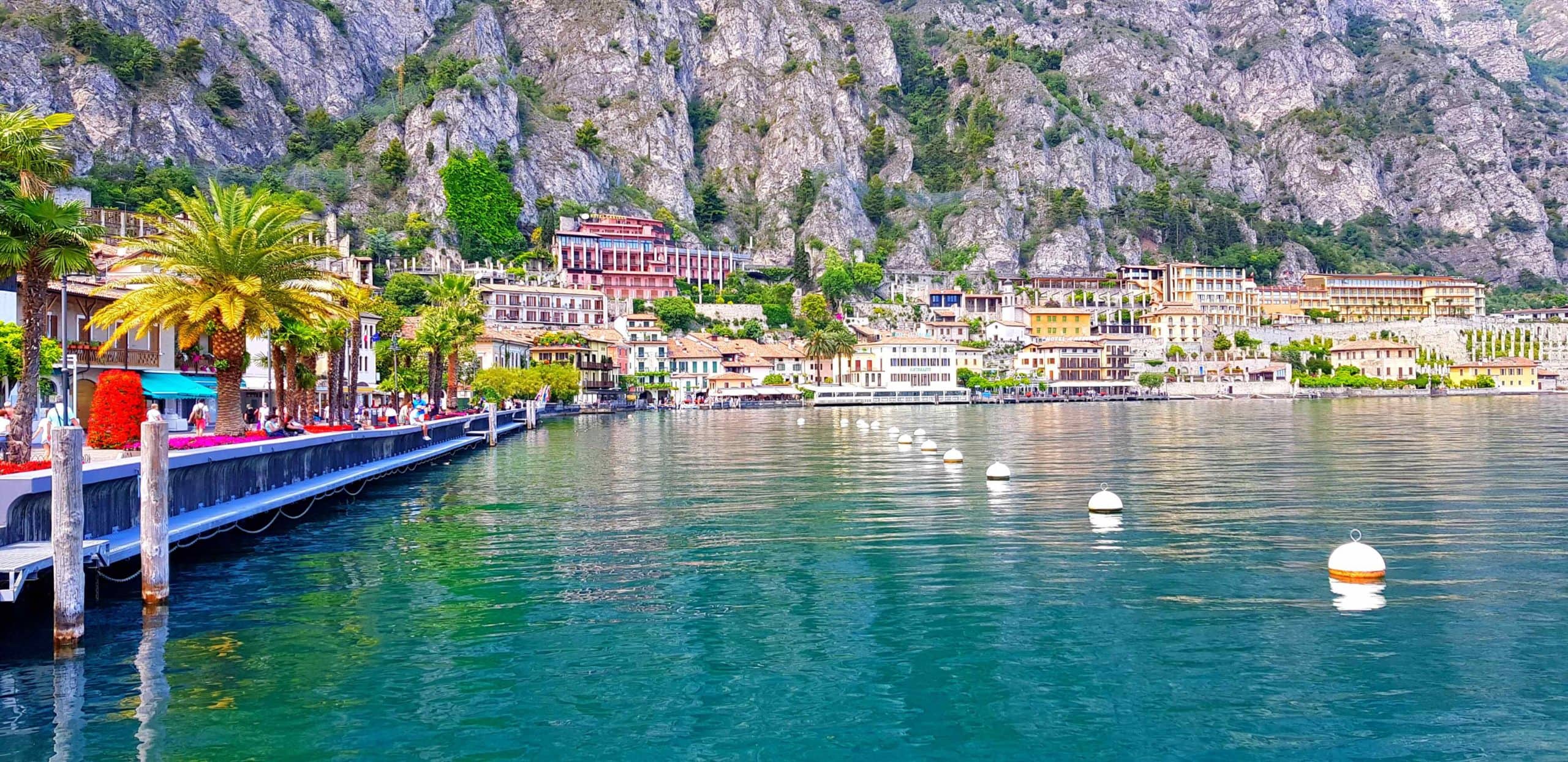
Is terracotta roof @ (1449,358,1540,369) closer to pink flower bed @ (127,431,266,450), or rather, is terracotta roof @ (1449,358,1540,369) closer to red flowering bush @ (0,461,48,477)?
pink flower bed @ (127,431,266,450)

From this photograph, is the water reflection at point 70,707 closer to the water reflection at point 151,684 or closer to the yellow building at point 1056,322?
the water reflection at point 151,684

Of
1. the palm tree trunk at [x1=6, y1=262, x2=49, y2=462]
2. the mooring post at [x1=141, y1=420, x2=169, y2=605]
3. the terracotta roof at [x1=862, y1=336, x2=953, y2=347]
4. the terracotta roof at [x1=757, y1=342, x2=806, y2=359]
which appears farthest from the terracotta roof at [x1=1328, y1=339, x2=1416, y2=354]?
the mooring post at [x1=141, y1=420, x2=169, y2=605]

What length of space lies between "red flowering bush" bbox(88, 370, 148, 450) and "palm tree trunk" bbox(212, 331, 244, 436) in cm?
388

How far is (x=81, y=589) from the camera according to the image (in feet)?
54.2

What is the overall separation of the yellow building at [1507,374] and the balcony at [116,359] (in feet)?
588

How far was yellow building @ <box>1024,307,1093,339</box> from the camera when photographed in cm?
18912

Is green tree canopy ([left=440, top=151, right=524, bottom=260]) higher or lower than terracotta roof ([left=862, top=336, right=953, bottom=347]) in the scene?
higher

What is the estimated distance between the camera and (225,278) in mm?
32250

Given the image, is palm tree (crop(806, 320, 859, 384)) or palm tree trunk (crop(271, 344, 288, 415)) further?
palm tree (crop(806, 320, 859, 384))

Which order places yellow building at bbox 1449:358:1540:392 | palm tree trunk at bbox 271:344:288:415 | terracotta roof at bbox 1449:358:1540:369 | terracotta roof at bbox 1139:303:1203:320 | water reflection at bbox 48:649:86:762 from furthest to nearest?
terracotta roof at bbox 1139:303:1203:320 → terracotta roof at bbox 1449:358:1540:369 → yellow building at bbox 1449:358:1540:392 → palm tree trunk at bbox 271:344:288:415 → water reflection at bbox 48:649:86:762

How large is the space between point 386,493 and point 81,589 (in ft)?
79.8

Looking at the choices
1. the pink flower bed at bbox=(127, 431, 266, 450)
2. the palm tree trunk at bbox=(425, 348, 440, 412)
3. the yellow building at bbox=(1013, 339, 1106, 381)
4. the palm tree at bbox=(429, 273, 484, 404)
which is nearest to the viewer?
the pink flower bed at bbox=(127, 431, 266, 450)

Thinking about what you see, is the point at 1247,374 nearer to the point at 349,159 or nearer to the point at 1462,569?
the point at 349,159

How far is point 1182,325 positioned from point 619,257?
94.7 meters
